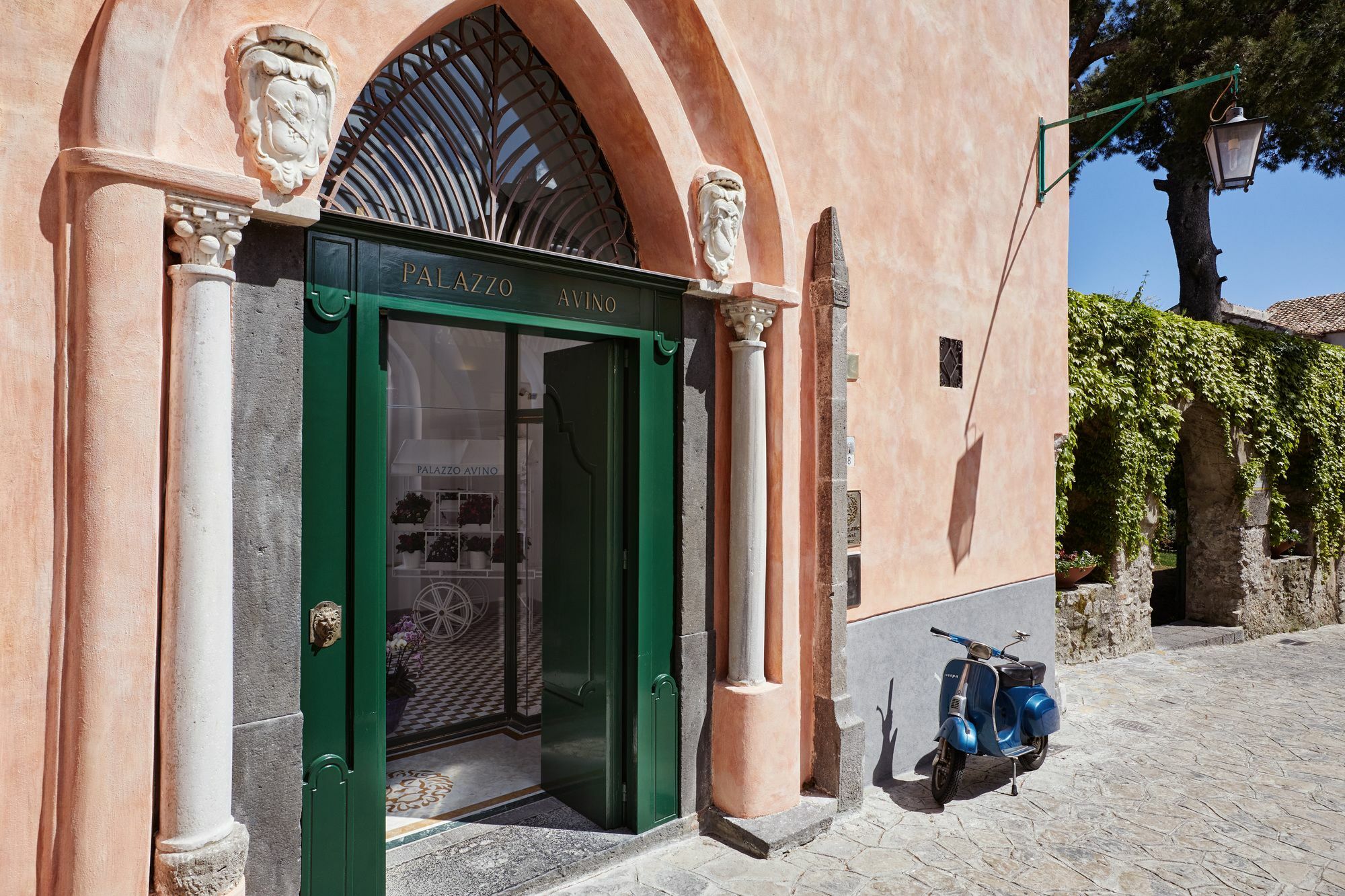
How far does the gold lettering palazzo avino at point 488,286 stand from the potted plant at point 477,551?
18.0ft

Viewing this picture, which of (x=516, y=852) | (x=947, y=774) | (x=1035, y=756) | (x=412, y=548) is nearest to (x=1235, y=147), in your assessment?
(x=1035, y=756)

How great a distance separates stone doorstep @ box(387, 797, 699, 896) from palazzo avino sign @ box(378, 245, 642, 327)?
2.53m

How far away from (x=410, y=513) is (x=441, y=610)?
3.83ft

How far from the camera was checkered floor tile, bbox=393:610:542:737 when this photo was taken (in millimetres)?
5879

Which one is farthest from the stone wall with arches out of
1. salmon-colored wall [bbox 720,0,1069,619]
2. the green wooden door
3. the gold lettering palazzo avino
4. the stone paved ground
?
the gold lettering palazzo avino

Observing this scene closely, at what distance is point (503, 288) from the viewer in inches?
142

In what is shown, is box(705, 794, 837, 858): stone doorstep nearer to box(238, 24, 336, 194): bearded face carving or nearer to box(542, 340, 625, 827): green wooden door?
box(542, 340, 625, 827): green wooden door

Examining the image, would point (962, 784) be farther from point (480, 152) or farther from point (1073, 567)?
point (480, 152)

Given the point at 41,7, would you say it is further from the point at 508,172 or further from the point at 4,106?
the point at 508,172

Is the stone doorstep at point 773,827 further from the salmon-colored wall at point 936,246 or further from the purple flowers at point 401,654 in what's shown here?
the purple flowers at point 401,654

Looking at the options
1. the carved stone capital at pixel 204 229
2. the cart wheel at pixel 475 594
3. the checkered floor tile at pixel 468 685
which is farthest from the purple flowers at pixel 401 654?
the carved stone capital at pixel 204 229

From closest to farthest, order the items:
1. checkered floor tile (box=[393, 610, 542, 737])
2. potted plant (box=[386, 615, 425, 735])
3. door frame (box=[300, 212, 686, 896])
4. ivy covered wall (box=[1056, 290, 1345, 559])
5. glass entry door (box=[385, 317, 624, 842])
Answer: door frame (box=[300, 212, 686, 896])
glass entry door (box=[385, 317, 624, 842])
potted plant (box=[386, 615, 425, 735])
checkered floor tile (box=[393, 610, 542, 737])
ivy covered wall (box=[1056, 290, 1345, 559])

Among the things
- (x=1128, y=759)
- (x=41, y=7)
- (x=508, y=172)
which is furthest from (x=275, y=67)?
(x=1128, y=759)

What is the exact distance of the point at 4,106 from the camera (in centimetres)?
233
